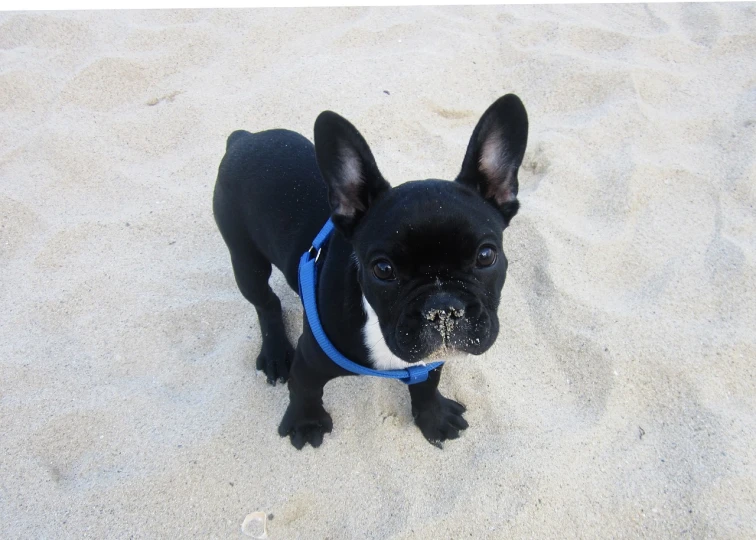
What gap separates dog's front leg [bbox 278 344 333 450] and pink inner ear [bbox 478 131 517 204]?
1043 millimetres

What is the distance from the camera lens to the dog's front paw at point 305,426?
9.00ft

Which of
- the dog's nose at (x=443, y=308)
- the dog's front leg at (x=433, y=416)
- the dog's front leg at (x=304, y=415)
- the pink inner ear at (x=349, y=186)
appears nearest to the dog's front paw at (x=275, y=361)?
the dog's front leg at (x=304, y=415)

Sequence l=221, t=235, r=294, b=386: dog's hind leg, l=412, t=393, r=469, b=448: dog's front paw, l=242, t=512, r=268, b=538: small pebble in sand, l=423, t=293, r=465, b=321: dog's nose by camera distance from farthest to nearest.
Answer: l=221, t=235, r=294, b=386: dog's hind leg
l=412, t=393, r=469, b=448: dog's front paw
l=242, t=512, r=268, b=538: small pebble in sand
l=423, t=293, r=465, b=321: dog's nose

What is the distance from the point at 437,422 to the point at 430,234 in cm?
108

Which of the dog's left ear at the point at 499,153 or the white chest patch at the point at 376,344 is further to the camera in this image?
the white chest patch at the point at 376,344

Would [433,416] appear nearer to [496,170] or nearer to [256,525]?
[256,525]

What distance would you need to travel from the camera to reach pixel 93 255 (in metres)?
3.61

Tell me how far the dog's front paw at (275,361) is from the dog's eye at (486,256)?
1342 mm

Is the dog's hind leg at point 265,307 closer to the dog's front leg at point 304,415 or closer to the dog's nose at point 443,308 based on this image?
the dog's front leg at point 304,415

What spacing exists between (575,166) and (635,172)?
354 mm

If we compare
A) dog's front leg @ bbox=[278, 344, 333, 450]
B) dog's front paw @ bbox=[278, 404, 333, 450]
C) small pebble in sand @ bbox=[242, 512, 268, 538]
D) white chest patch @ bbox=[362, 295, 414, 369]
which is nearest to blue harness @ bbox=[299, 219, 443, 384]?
white chest patch @ bbox=[362, 295, 414, 369]

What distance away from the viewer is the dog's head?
6.48 feet

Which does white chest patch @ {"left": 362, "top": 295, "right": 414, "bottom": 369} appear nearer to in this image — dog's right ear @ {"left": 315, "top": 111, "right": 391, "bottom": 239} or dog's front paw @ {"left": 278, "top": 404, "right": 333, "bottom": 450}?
dog's right ear @ {"left": 315, "top": 111, "right": 391, "bottom": 239}

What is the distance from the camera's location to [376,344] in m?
2.31
